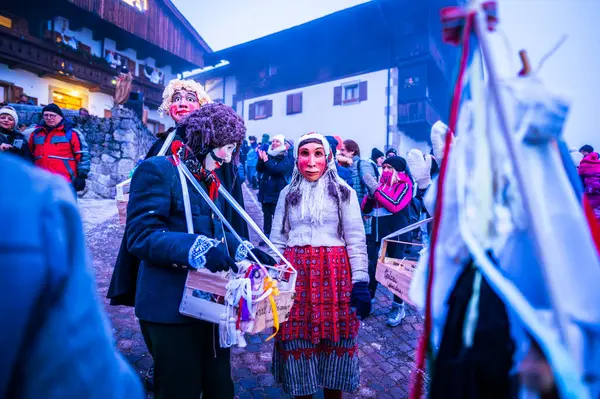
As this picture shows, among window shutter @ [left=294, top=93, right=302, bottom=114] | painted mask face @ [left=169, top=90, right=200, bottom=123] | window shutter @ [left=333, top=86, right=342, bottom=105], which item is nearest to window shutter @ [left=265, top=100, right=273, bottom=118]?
window shutter @ [left=294, top=93, right=302, bottom=114]

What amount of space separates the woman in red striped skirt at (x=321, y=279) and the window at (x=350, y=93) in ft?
60.2

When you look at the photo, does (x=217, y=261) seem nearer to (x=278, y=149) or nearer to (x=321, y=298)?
(x=321, y=298)

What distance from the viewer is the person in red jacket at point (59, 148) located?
561cm

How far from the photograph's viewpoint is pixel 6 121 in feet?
17.9

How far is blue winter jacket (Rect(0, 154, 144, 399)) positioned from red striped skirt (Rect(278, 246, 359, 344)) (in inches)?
75.5

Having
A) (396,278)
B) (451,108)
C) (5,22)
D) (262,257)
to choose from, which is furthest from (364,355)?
(5,22)

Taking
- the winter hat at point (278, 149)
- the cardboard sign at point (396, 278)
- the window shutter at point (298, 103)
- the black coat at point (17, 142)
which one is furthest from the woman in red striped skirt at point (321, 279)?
the window shutter at point (298, 103)

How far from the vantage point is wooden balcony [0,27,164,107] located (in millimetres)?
13977

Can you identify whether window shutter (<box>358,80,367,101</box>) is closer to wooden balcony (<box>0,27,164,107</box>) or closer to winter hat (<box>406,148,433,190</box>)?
wooden balcony (<box>0,27,164,107</box>)

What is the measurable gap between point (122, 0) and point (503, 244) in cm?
2258

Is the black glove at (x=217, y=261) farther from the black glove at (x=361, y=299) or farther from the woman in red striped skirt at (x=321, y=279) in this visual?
the black glove at (x=361, y=299)

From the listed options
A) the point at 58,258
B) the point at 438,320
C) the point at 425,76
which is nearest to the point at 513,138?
the point at 438,320

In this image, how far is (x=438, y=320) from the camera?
957 millimetres

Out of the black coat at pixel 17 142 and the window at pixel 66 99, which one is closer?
the black coat at pixel 17 142
